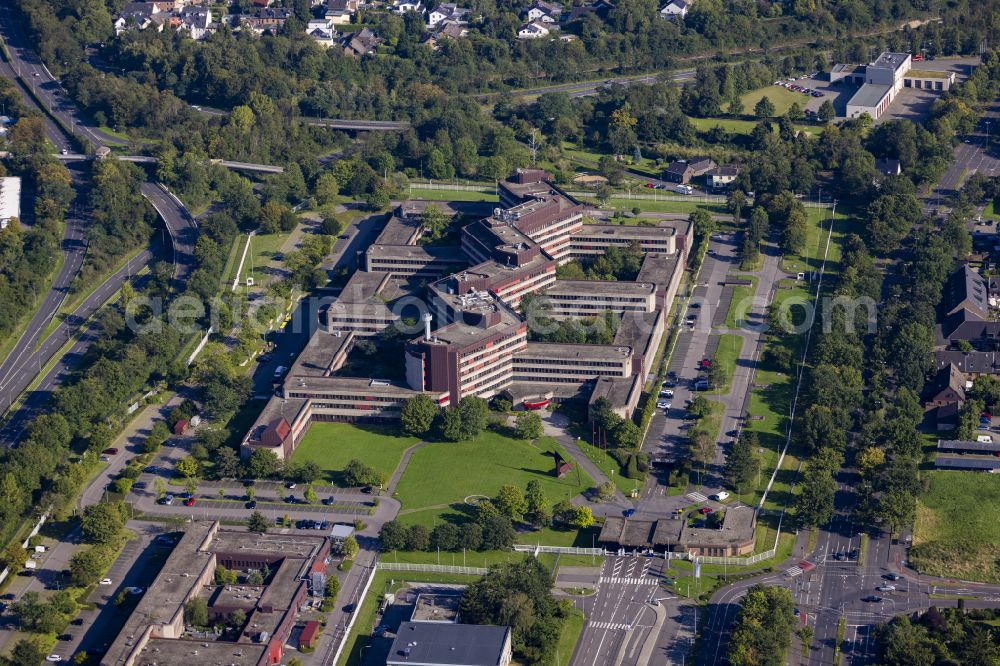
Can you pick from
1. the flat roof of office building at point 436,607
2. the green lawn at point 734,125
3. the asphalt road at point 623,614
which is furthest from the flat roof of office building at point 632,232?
the flat roof of office building at point 436,607

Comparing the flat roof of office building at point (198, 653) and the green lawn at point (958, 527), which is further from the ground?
the flat roof of office building at point (198, 653)

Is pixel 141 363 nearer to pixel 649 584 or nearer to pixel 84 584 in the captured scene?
pixel 84 584

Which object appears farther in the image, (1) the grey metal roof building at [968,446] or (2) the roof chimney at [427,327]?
(2) the roof chimney at [427,327]

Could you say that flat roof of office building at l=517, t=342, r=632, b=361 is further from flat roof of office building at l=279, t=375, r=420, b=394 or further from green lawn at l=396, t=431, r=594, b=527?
flat roof of office building at l=279, t=375, r=420, b=394

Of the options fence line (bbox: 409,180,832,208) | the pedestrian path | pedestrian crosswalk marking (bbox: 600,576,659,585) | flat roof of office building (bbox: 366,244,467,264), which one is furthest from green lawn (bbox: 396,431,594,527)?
fence line (bbox: 409,180,832,208)

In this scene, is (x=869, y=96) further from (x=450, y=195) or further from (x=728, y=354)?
(x=728, y=354)

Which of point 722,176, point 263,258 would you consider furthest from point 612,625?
point 722,176

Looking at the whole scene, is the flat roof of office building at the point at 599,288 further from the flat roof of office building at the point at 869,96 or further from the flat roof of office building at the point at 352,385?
the flat roof of office building at the point at 869,96
